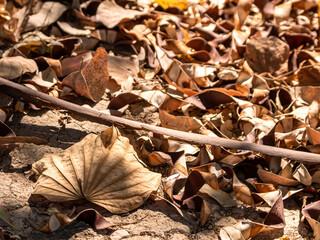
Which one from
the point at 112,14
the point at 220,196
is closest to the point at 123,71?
the point at 112,14

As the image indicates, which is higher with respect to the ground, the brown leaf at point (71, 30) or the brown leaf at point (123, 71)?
the brown leaf at point (71, 30)

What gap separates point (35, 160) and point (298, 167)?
1013 millimetres

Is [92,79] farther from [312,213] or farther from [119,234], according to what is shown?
[312,213]

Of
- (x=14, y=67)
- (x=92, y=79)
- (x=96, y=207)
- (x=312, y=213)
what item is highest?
(x=14, y=67)

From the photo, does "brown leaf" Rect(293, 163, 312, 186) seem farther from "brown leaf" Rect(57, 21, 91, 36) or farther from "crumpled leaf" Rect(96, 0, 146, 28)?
"brown leaf" Rect(57, 21, 91, 36)

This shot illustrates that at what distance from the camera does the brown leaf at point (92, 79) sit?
2.03 m

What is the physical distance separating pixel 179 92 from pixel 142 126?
488 millimetres

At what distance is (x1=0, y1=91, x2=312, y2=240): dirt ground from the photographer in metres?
1.44

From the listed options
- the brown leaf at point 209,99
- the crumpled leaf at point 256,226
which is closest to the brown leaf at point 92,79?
the brown leaf at point 209,99

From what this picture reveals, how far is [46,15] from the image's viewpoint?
8.59 feet

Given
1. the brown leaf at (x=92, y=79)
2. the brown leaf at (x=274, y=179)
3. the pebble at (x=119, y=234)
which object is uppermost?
the brown leaf at (x=92, y=79)

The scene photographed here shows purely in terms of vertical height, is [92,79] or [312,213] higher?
[92,79]

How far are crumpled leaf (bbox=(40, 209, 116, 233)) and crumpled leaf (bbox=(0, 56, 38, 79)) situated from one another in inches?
32.2

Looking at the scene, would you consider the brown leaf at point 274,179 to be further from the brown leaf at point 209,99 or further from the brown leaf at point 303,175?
the brown leaf at point 209,99
